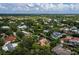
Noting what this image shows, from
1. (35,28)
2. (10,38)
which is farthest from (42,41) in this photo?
(10,38)

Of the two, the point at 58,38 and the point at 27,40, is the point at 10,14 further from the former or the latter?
the point at 58,38

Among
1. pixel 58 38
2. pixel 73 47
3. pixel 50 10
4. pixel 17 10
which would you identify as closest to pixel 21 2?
pixel 17 10

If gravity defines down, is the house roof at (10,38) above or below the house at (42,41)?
above

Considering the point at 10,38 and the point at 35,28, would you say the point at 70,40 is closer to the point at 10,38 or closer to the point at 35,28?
the point at 35,28

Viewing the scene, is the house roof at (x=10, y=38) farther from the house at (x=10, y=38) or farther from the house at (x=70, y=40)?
the house at (x=70, y=40)

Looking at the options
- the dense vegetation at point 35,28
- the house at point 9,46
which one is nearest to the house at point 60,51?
the dense vegetation at point 35,28

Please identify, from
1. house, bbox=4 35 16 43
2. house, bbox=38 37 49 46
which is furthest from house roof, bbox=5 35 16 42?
house, bbox=38 37 49 46

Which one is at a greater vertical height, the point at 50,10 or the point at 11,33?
the point at 50,10

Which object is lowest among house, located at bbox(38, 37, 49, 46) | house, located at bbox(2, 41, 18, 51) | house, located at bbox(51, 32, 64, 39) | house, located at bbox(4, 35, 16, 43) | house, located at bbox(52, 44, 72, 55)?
house, located at bbox(52, 44, 72, 55)

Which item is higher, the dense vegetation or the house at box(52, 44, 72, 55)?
the dense vegetation

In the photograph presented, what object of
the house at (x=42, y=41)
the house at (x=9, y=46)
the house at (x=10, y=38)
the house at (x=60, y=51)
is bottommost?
the house at (x=60, y=51)

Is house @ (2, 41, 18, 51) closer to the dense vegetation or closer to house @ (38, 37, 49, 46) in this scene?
the dense vegetation
